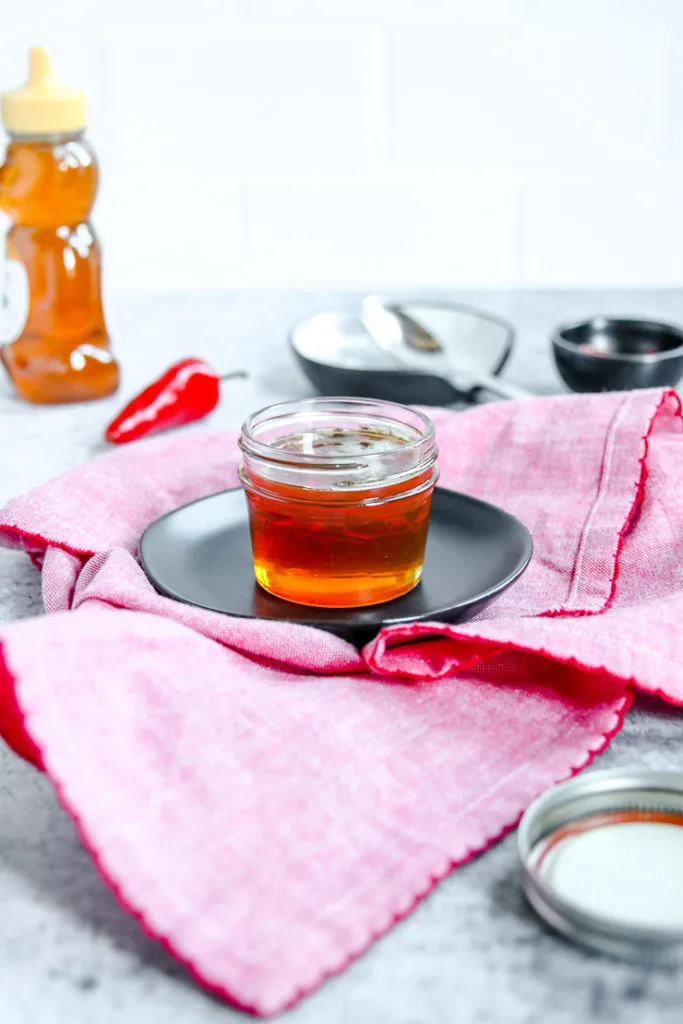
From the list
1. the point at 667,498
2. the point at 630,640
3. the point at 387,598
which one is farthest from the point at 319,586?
the point at 667,498

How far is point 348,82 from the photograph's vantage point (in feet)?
8.23

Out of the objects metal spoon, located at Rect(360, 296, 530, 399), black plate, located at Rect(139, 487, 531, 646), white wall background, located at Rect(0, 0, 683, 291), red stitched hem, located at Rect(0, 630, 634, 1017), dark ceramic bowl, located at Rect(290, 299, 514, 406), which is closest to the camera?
red stitched hem, located at Rect(0, 630, 634, 1017)

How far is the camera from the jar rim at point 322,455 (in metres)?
0.83

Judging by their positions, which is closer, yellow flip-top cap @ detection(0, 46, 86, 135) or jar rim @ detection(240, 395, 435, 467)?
jar rim @ detection(240, 395, 435, 467)

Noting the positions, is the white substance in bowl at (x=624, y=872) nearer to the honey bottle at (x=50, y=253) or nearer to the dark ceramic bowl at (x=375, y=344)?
the dark ceramic bowl at (x=375, y=344)

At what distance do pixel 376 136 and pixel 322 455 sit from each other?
189cm

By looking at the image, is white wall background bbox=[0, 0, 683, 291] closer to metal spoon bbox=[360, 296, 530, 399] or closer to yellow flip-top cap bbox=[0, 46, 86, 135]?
metal spoon bbox=[360, 296, 530, 399]

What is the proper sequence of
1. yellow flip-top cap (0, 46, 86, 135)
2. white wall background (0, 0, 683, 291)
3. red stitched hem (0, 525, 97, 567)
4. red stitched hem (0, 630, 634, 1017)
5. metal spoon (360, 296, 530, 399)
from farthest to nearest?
white wall background (0, 0, 683, 291)
metal spoon (360, 296, 530, 399)
yellow flip-top cap (0, 46, 86, 135)
red stitched hem (0, 525, 97, 567)
red stitched hem (0, 630, 634, 1017)

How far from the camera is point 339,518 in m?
0.83

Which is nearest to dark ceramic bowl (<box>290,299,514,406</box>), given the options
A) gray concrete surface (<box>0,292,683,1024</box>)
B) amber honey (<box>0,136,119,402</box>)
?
amber honey (<box>0,136,119,402</box>)

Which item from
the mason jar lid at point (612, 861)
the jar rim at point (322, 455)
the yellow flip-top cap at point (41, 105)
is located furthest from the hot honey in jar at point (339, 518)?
the yellow flip-top cap at point (41, 105)

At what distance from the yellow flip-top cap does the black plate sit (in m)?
0.60

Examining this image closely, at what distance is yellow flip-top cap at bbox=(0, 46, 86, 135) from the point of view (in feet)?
4.50

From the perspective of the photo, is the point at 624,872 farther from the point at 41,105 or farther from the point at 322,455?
the point at 41,105
